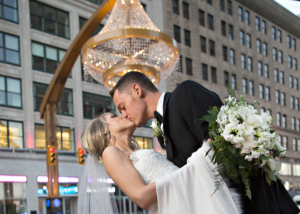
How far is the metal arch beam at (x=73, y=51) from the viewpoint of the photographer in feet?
36.3

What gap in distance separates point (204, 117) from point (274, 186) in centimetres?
79

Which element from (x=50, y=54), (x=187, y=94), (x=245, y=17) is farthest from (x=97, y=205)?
(x=245, y=17)

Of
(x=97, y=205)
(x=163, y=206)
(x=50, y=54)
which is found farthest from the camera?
(x=50, y=54)

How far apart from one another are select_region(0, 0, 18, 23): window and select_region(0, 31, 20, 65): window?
1303 mm

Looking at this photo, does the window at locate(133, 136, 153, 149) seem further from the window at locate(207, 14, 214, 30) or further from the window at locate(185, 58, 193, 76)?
the window at locate(207, 14, 214, 30)

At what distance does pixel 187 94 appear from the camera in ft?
10.0

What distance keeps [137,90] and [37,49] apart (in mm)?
24957

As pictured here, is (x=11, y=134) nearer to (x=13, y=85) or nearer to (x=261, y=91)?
(x=13, y=85)

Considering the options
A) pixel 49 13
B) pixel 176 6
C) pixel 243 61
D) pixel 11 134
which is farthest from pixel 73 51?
pixel 243 61

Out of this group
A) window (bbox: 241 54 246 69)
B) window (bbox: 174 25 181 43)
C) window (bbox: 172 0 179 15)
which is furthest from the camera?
window (bbox: 241 54 246 69)

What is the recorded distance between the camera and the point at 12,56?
25406 millimetres

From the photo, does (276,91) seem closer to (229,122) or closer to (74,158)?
(74,158)

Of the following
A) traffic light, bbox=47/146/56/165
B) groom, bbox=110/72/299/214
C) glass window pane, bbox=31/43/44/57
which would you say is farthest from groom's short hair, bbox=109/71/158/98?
glass window pane, bbox=31/43/44/57

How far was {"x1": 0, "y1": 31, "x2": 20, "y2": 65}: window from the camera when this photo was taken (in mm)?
24844
